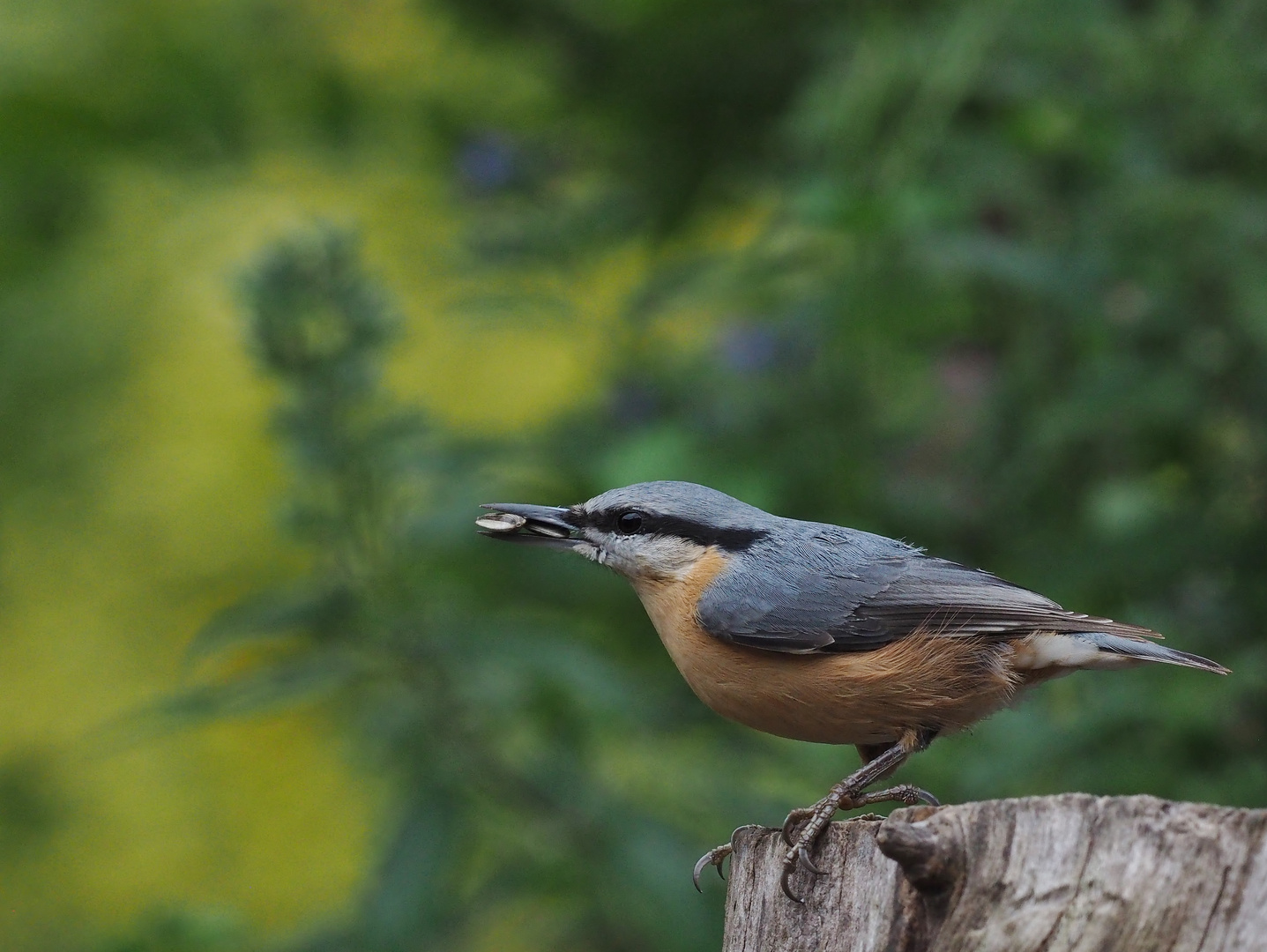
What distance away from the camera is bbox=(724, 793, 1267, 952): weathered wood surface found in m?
1.88

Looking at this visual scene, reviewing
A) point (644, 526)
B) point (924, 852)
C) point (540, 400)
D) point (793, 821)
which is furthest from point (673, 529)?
point (540, 400)

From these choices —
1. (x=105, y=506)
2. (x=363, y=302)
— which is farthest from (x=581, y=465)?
(x=105, y=506)

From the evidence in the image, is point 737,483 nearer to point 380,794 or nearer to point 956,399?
point 956,399

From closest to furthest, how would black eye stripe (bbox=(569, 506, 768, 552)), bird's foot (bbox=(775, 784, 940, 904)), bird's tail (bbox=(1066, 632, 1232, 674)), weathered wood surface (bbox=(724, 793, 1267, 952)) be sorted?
weathered wood surface (bbox=(724, 793, 1267, 952)) < bird's foot (bbox=(775, 784, 940, 904)) < bird's tail (bbox=(1066, 632, 1232, 674)) < black eye stripe (bbox=(569, 506, 768, 552))

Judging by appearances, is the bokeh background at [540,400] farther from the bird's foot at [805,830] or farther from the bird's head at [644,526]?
the bird's foot at [805,830]

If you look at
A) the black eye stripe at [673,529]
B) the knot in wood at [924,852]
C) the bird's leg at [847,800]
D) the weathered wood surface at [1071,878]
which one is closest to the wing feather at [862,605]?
the black eye stripe at [673,529]

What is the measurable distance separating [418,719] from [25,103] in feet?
8.54

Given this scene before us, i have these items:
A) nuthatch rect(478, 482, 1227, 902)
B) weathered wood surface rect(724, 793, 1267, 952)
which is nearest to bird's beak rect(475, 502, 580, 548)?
nuthatch rect(478, 482, 1227, 902)

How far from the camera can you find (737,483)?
418 centimetres

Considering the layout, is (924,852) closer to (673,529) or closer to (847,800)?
(847,800)

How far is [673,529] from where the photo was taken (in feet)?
10.8

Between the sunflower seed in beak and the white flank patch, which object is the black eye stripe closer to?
the sunflower seed in beak

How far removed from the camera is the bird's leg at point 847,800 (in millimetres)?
2387

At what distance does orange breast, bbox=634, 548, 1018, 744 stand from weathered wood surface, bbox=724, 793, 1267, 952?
0.72 meters
